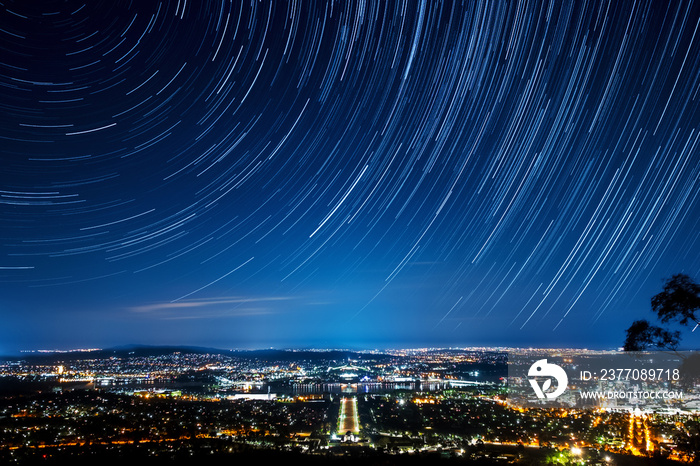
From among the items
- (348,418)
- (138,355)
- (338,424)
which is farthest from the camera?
(138,355)

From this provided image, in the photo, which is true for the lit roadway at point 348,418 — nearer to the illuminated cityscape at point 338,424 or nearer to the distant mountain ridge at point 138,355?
the illuminated cityscape at point 338,424

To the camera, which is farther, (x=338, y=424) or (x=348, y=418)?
(x=348, y=418)

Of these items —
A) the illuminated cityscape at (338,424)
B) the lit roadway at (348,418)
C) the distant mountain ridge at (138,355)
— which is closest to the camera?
the illuminated cityscape at (338,424)

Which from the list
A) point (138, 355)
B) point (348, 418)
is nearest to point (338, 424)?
point (348, 418)

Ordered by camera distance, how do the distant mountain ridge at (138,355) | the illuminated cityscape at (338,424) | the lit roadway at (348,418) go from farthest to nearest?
the distant mountain ridge at (138,355), the lit roadway at (348,418), the illuminated cityscape at (338,424)

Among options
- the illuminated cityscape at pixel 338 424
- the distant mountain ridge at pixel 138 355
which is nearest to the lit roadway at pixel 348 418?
the illuminated cityscape at pixel 338 424

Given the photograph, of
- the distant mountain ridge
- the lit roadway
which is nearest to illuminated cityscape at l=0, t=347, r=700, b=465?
the lit roadway

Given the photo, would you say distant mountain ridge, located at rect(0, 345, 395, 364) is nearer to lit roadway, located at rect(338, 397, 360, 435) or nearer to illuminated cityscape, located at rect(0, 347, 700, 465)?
illuminated cityscape, located at rect(0, 347, 700, 465)

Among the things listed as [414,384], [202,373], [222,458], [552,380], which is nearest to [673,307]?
[222,458]

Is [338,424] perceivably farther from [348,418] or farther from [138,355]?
[138,355]
